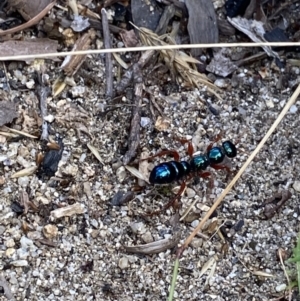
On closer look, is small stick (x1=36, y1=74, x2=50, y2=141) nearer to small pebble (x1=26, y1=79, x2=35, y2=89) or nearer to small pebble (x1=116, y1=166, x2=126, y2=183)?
small pebble (x1=26, y1=79, x2=35, y2=89)

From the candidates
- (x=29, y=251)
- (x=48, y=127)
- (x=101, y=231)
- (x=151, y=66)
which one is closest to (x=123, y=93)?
(x=151, y=66)

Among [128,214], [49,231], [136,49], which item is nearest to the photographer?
[136,49]

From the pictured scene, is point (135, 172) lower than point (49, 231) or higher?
higher

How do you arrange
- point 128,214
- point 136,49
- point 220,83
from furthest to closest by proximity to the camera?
point 220,83 < point 128,214 < point 136,49

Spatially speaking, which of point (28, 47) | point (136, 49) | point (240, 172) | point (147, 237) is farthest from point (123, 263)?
point (28, 47)

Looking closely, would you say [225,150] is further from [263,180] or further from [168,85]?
[168,85]

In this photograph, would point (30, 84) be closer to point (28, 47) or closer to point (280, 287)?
point (28, 47)
